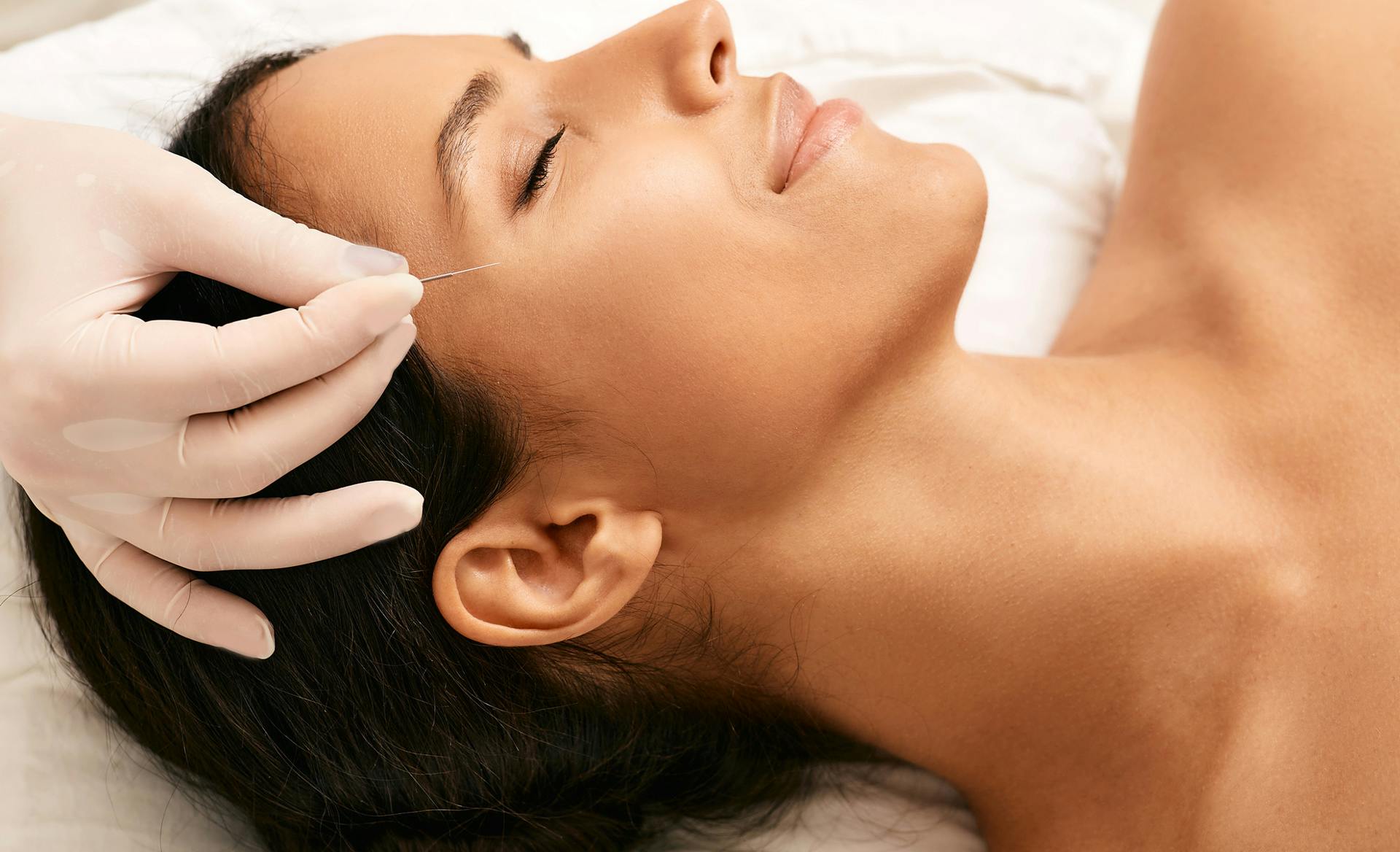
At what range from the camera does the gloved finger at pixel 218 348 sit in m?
0.92

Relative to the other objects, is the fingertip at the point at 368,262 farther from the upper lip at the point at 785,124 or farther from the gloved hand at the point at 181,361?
the upper lip at the point at 785,124

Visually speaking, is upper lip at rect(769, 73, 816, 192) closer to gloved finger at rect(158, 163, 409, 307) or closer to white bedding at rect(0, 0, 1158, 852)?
gloved finger at rect(158, 163, 409, 307)

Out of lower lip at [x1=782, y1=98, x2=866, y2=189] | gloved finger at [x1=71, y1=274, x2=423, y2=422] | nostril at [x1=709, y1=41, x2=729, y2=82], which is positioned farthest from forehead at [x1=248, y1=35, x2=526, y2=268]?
lower lip at [x1=782, y1=98, x2=866, y2=189]

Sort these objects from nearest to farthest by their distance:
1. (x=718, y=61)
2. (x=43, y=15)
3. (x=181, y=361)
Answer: (x=181, y=361) → (x=718, y=61) → (x=43, y=15)

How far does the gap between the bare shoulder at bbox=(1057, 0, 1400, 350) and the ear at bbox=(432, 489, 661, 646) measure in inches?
33.0

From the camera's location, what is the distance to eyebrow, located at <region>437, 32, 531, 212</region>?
3.32 ft

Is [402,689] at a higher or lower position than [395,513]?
lower

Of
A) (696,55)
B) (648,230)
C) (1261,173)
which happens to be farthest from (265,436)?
(1261,173)

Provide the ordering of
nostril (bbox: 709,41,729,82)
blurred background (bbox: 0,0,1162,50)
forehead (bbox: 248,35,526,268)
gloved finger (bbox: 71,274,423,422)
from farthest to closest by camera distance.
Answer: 1. blurred background (bbox: 0,0,1162,50)
2. nostril (bbox: 709,41,729,82)
3. forehead (bbox: 248,35,526,268)
4. gloved finger (bbox: 71,274,423,422)

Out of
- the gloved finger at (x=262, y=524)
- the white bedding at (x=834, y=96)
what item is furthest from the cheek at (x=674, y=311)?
the white bedding at (x=834, y=96)

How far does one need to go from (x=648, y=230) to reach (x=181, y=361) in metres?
0.46

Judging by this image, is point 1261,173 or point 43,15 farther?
point 43,15

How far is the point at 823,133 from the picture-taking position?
112 cm

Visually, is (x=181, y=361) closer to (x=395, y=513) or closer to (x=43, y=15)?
(x=395, y=513)
